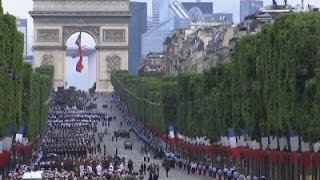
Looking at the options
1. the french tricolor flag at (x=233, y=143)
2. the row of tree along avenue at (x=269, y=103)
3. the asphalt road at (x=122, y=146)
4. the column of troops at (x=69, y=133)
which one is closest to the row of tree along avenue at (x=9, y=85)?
the asphalt road at (x=122, y=146)

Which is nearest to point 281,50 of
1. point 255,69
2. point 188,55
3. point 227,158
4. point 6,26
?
point 255,69

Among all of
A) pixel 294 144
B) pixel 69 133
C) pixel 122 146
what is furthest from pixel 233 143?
pixel 69 133

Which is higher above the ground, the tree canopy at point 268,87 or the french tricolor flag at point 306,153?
the tree canopy at point 268,87

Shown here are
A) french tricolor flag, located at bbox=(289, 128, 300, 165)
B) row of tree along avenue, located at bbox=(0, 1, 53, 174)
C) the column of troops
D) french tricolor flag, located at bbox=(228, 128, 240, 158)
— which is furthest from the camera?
the column of troops

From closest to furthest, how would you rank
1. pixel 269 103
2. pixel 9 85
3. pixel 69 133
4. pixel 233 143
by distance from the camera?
pixel 269 103
pixel 9 85
pixel 233 143
pixel 69 133

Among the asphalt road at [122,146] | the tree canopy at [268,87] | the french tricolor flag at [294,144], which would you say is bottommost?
the asphalt road at [122,146]

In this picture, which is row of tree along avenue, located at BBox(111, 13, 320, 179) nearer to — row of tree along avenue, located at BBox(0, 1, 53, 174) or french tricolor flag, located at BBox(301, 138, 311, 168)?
french tricolor flag, located at BBox(301, 138, 311, 168)

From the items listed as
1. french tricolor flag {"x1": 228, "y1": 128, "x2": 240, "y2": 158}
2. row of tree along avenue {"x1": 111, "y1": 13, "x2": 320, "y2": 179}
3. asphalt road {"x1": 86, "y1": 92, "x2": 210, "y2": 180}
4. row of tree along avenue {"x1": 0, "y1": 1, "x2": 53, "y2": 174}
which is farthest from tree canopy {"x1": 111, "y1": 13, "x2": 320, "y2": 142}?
row of tree along avenue {"x1": 0, "y1": 1, "x2": 53, "y2": 174}

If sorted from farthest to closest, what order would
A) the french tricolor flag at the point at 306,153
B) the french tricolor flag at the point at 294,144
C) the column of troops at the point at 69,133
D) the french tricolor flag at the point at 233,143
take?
the column of troops at the point at 69,133 → the french tricolor flag at the point at 233,143 → the french tricolor flag at the point at 294,144 → the french tricolor flag at the point at 306,153

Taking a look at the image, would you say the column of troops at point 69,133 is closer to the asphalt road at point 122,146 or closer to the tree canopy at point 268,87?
the asphalt road at point 122,146

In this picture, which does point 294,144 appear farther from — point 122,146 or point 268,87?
point 122,146
